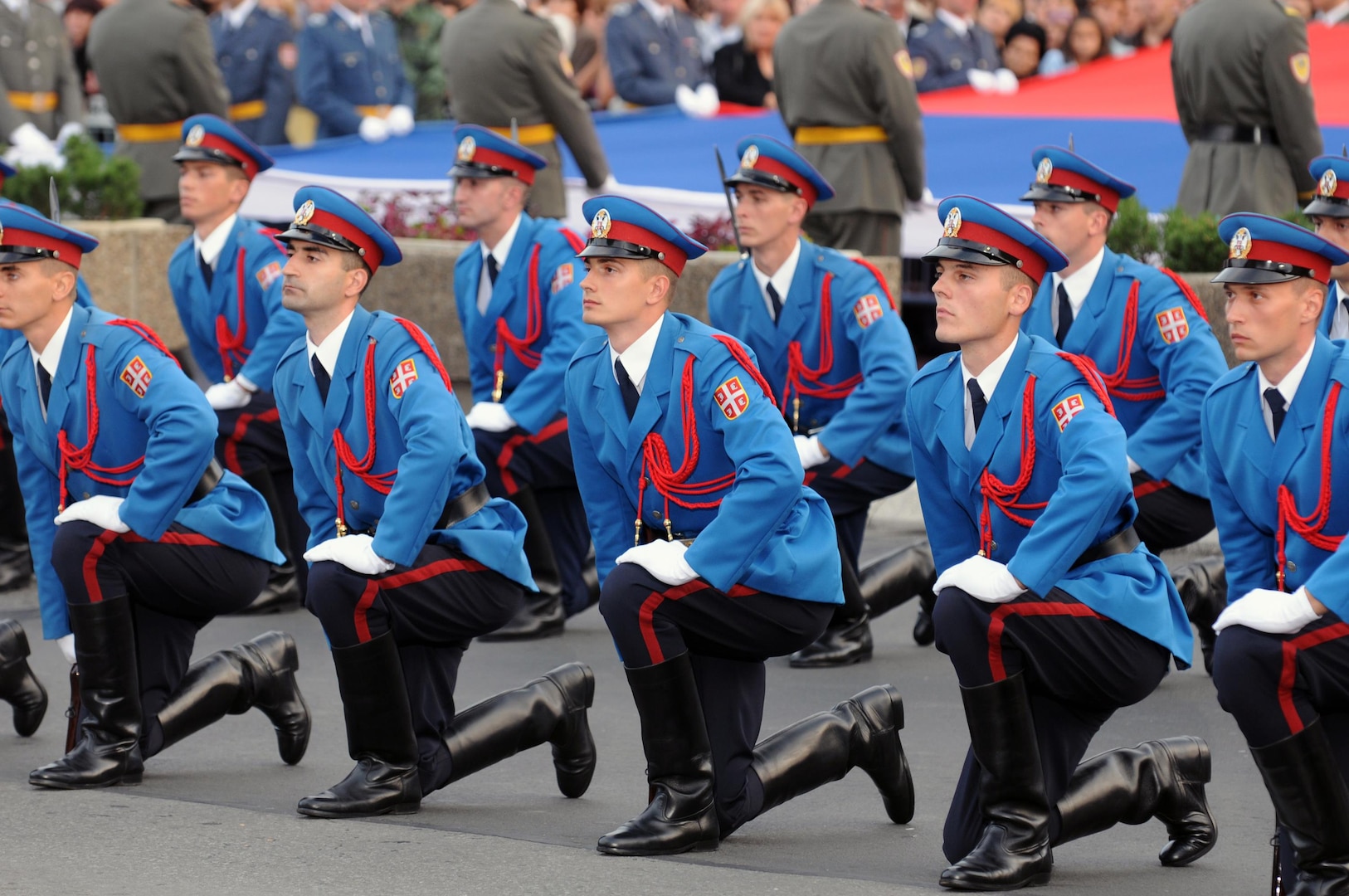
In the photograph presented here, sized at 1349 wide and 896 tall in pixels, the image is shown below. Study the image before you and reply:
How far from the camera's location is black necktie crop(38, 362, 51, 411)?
20.5 ft

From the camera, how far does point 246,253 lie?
8.77 metres

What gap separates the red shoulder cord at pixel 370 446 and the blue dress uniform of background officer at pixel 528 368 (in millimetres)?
2327

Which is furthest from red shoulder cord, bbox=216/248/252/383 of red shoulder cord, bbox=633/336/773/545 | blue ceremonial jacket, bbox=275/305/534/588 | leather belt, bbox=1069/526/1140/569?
leather belt, bbox=1069/526/1140/569

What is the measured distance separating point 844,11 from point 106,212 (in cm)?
412

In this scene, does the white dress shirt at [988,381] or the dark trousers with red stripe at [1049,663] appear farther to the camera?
the white dress shirt at [988,381]

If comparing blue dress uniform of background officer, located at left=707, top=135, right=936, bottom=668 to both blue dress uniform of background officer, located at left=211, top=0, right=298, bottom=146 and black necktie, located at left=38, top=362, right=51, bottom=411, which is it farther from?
blue dress uniform of background officer, located at left=211, top=0, right=298, bottom=146

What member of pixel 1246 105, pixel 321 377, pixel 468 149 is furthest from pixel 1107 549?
pixel 1246 105

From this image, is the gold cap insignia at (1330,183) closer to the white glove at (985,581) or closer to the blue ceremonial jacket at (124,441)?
the white glove at (985,581)

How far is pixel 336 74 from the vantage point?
53.8ft

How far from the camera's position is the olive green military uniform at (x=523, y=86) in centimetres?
1102

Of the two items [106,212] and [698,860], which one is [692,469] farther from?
[106,212]

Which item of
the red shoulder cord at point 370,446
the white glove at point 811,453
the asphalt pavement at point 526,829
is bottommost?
the asphalt pavement at point 526,829

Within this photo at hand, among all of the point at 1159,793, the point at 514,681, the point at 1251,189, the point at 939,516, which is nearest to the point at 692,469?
the point at 939,516

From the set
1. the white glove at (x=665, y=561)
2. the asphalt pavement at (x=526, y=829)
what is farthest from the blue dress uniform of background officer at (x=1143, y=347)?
the white glove at (x=665, y=561)
